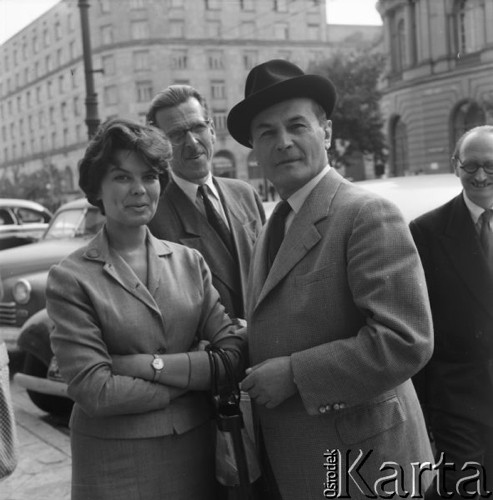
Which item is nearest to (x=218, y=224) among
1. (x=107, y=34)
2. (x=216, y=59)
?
(x=107, y=34)

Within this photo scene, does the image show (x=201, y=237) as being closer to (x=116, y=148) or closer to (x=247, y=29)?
(x=116, y=148)

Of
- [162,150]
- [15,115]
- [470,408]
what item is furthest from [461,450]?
[15,115]

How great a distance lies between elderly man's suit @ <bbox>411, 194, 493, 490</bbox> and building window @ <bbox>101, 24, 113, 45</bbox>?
3454cm

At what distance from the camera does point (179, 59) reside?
122 feet

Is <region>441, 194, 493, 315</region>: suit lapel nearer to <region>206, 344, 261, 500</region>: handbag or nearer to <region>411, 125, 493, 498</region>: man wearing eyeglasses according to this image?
<region>411, 125, 493, 498</region>: man wearing eyeglasses

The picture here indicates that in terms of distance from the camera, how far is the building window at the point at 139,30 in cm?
3444

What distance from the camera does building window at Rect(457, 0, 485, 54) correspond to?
2477 centimetres

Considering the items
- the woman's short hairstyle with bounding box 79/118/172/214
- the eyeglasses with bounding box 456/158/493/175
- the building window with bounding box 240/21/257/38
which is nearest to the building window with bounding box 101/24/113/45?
the building window with bounding box 240/21/257/38

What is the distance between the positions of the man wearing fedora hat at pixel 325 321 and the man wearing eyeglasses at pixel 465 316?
0.67 meters

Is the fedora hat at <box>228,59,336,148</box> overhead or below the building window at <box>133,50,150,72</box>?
below

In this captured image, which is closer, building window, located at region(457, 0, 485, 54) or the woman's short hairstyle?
the woman's short hairstyle

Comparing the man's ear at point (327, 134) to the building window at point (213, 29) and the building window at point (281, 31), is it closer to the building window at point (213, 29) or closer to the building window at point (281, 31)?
the building window at point (213, 29)

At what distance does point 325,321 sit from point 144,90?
36380 millimetres

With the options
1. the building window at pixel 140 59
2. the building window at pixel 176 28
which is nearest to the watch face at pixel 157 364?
the building window at pixel 140 59
